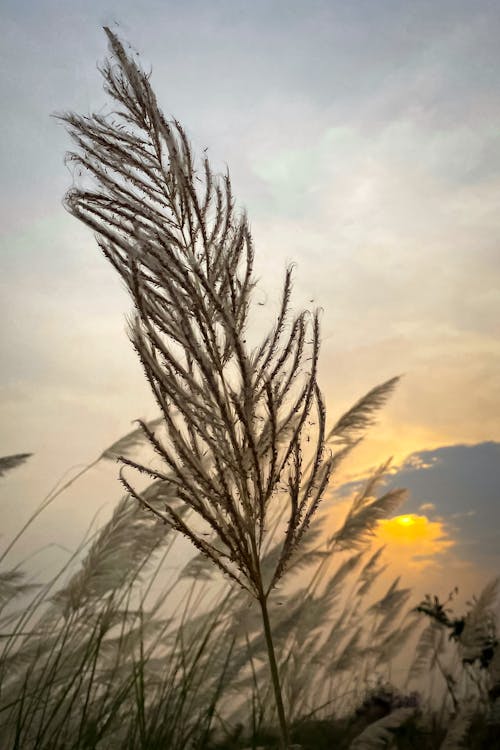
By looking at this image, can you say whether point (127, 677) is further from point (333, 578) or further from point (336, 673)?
point (336, 673)

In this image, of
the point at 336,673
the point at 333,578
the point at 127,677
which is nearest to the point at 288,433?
the point at 127,677

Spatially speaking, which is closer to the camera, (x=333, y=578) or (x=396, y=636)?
(x=333, y=578)

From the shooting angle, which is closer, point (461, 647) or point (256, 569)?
point (256, 569)

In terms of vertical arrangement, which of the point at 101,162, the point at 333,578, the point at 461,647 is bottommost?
the point at 461,647

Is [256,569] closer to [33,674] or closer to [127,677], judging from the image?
[127,677]

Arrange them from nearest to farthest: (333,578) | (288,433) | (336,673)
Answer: (288,433) < (333,578) < (336,673)

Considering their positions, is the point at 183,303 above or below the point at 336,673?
above

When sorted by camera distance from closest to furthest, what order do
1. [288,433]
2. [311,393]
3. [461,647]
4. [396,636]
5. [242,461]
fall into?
[242,461] → [311,393] → [288,433] → [461,647] → [396,636]

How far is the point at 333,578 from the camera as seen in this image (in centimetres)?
408

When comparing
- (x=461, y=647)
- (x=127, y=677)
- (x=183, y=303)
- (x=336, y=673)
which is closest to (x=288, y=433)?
(x=183, y=303)

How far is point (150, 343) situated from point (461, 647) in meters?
2.45

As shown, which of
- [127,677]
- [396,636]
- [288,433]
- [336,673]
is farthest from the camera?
[396,636]

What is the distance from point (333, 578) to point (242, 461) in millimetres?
2542

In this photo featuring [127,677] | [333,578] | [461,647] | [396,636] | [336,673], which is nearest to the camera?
[127,677]
